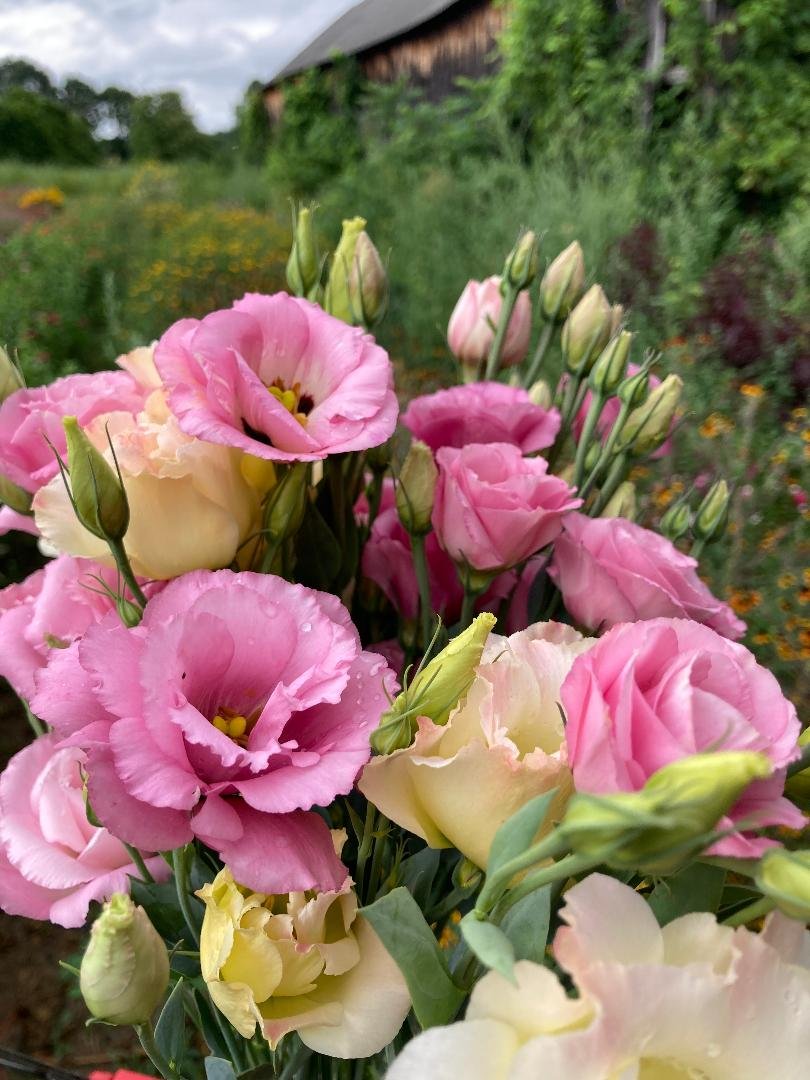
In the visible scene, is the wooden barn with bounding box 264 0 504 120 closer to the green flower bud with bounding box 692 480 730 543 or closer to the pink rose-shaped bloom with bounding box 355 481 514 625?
the green flower bud with bounding box 692 480 730 543

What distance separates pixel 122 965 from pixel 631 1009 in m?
0.13

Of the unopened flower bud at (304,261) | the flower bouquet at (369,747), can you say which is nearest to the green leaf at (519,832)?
the flower bouquet at (369,747)

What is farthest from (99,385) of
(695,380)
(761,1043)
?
(695,380)

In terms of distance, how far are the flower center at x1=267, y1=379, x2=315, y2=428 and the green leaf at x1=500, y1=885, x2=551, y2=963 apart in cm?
20

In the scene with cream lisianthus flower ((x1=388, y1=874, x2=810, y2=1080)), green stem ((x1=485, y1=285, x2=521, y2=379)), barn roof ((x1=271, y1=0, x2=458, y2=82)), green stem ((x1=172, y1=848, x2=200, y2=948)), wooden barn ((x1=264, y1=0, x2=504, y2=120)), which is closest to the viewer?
cream lisianthus flower ((x1=388, y1=874, x2=810, y2=1080))

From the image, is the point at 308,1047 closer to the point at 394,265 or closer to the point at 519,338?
the point at 519,338

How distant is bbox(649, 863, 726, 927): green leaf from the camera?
8.9 inches

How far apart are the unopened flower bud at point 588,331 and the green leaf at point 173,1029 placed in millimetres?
365

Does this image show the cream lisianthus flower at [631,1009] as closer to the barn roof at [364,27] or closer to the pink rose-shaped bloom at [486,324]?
the pink rose-shaped bloom at [486,324]

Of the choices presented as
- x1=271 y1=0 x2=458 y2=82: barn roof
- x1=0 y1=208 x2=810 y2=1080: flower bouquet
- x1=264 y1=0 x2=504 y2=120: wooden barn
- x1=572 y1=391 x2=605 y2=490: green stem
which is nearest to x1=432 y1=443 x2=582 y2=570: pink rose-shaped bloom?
x1=0 y1=208 x2=810 y2=1080: flower bouquet

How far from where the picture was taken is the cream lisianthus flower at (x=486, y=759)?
0.23 meters

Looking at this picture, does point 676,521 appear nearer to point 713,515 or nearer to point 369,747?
point 713,515

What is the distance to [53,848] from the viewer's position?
31 centimetres

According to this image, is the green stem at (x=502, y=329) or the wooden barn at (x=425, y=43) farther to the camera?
the wooden barn at (x=425, y=43)
